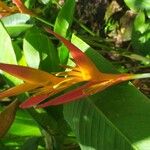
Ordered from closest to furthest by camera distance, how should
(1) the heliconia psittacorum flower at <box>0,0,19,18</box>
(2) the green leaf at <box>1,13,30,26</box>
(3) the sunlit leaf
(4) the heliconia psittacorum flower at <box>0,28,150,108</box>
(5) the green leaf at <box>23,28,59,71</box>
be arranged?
1. (4) the heliconia psittacorum flower at <box>0,28,150,108</box>
2. (3) the sunlit leaf
3. (5) the green leaf at <box>23,28,59,71</box>
4. (1) the heliconia psittacorum flower at <box>0,0,19,18</box>
5. (2) the green leaf at <box>1,13,30,26</box>

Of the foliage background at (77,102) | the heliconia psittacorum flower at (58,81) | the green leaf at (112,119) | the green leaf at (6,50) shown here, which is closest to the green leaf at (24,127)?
the foliage background at (77,102)

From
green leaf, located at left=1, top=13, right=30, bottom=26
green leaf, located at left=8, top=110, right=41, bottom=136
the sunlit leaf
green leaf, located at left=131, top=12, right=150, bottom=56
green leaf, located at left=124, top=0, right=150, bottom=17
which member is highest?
green leaf, located at left=1, top=13, right=30, bottom=26

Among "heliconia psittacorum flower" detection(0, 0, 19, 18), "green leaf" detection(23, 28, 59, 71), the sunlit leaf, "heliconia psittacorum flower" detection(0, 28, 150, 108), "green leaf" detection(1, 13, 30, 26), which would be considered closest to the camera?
"heliconia psittacorum flower" detection(0, 28, 150, 108)

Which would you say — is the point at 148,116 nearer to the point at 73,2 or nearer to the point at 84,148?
the point at 84,148

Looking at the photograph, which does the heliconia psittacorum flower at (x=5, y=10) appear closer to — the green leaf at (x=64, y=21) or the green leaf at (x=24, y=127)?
the green leaf at (x=64, y=21)

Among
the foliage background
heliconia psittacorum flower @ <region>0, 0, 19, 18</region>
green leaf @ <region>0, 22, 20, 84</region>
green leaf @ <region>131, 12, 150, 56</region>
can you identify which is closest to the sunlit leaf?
the foliage background

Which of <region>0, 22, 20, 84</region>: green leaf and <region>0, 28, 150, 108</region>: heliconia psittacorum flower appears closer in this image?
<region>0, 28, 150, 108</region>: heliconia psittacorum flower

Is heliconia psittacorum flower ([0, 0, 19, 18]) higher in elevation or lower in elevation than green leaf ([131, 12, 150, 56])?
higher

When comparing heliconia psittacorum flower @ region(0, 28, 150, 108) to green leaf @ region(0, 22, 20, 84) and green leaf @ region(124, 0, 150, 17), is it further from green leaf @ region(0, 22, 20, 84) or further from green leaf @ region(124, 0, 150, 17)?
green leaf @ region(124, 0, 150, 17)
